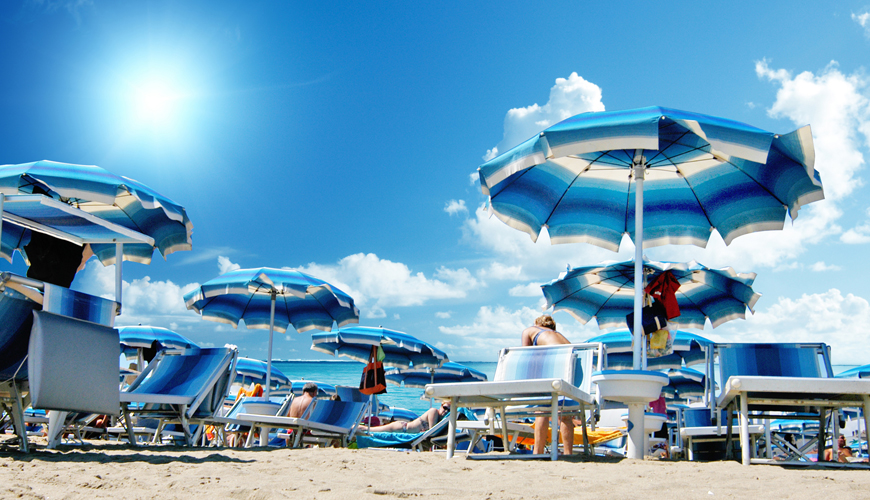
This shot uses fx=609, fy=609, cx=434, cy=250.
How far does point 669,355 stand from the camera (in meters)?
10.7

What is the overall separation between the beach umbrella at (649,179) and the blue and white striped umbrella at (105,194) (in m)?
3.26

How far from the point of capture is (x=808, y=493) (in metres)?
2.13

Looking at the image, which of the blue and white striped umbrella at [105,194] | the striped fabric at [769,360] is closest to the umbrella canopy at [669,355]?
the striped fabric at [769,360]

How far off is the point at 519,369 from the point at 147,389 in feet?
9.42

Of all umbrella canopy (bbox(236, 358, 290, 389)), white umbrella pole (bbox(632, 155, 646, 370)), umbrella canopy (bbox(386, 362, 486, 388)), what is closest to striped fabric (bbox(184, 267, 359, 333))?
umbrella canopy (bbox(236, 358, 290, 389))

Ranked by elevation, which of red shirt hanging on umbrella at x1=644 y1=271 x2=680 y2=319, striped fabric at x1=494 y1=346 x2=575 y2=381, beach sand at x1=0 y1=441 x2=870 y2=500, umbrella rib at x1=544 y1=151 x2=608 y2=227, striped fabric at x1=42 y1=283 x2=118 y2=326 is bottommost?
beach sand at x1=0 y1=441 x2=870 y2=500

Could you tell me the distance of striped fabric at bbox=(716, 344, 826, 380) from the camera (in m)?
4.33

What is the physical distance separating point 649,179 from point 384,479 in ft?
13.9

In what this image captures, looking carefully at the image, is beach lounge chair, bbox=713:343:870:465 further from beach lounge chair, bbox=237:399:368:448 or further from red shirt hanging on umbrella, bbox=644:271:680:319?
beach lounge chair, bbox=237:399:368:448

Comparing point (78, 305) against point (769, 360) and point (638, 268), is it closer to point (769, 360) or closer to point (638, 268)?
point (638, 268)

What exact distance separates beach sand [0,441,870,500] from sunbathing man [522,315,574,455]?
52.0 inches

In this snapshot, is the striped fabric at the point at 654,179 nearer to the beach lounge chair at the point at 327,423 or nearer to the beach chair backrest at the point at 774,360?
the beach chair backrest at the point at 774,360

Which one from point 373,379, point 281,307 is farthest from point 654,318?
point 281,307

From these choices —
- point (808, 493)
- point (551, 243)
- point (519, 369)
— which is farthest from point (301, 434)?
point (808, 493)
